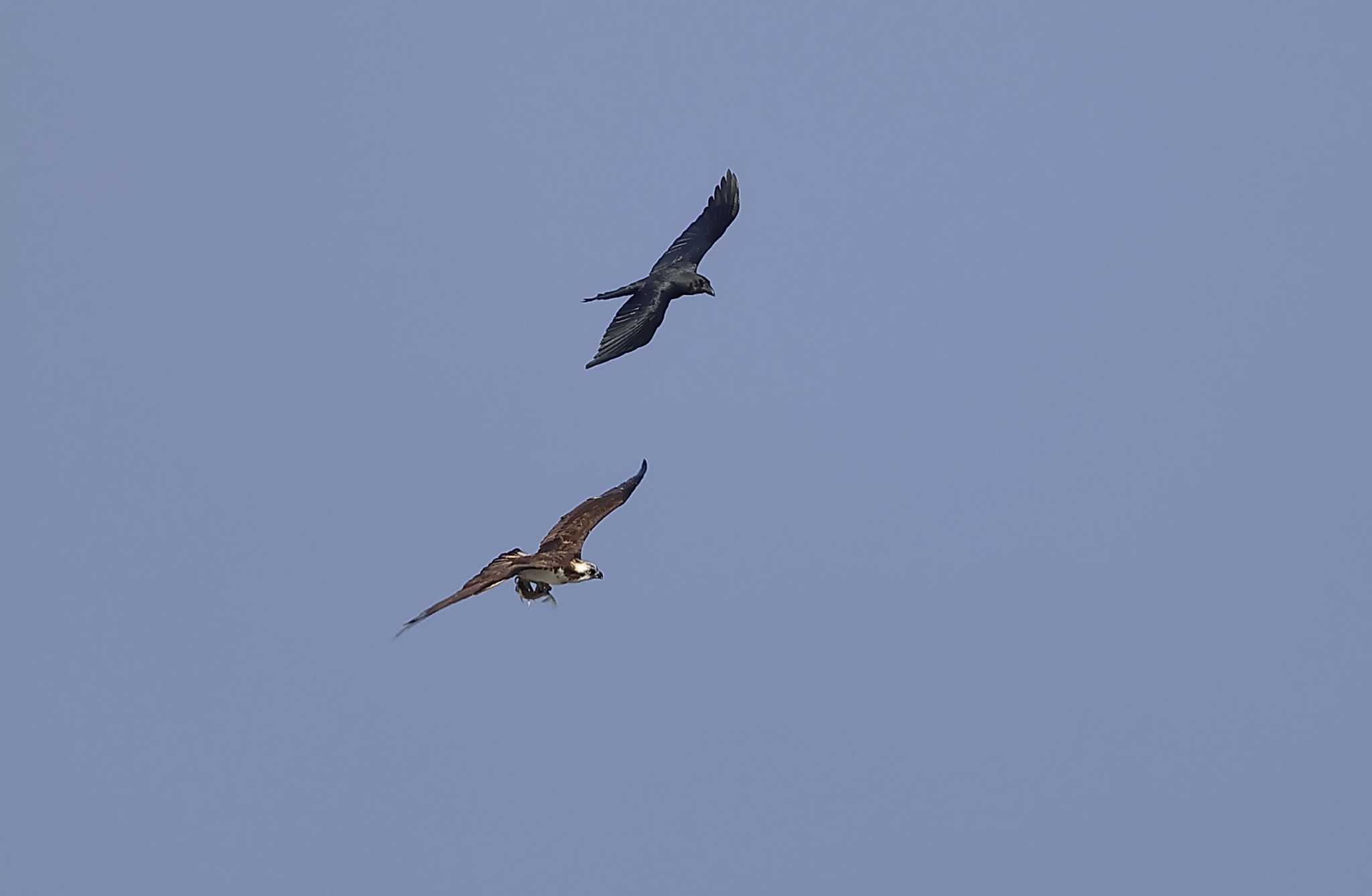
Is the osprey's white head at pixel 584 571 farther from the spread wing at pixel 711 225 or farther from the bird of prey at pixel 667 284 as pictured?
the spread wing at pixel 711 225

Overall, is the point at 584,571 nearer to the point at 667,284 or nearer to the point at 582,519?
the point at 582,519

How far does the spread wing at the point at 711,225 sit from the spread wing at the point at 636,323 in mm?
2297

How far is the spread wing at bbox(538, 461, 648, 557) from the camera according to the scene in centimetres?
3512

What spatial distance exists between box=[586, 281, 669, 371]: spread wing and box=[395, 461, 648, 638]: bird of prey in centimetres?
299

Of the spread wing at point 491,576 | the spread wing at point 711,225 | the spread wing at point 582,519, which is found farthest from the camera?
the spread wing at point 711,225

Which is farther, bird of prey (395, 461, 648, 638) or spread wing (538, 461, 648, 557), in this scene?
spread wing (538, 461, 648, 557)

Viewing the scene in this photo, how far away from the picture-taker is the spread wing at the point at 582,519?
35.1 meters

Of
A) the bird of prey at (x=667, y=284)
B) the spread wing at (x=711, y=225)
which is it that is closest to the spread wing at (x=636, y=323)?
the bird of prey at (x=667, y=284)

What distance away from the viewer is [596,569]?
110ft

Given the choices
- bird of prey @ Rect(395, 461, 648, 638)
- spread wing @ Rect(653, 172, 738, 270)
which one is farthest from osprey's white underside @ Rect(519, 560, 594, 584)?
spread wing @ Rect(653, 172, 738, 270)

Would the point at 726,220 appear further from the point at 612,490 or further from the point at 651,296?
the point at 612,490

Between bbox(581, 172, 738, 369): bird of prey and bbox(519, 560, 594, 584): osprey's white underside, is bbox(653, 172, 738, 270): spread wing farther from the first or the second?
bbox(519, 560, 594, 584): osprey's white underside

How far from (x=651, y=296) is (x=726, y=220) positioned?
4.29 metres

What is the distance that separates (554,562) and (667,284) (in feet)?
25.7
